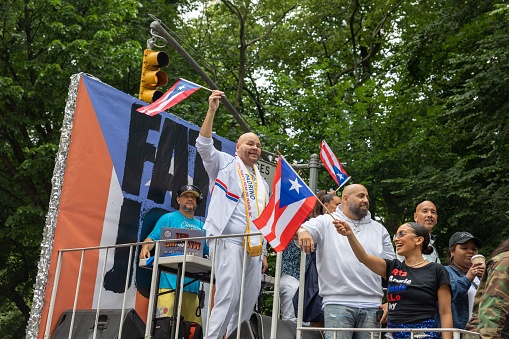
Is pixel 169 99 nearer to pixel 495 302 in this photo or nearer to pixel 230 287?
pixel 230 287

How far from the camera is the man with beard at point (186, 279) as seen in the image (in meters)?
7.19

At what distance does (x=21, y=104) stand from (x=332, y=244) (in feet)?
37.9

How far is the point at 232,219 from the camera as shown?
6461mm

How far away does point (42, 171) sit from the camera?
15.3m

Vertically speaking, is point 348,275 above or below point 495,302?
above

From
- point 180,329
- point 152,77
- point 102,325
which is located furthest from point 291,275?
point 152,77

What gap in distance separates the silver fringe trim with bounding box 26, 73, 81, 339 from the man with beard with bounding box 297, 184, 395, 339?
2.80m

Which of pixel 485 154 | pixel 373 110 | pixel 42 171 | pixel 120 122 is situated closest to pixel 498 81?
pixel 485 154

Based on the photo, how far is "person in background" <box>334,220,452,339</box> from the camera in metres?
5.15

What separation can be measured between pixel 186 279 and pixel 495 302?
4.09 metres

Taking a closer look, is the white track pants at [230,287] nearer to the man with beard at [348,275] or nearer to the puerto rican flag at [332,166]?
the man with beard at [348,275]

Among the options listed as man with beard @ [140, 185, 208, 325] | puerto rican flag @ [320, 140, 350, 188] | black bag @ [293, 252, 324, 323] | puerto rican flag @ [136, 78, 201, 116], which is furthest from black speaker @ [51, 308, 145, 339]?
puerto rican flag @ [320, 140, 350, 188]

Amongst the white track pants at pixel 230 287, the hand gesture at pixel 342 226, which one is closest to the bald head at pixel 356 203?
the white track pants at pixel 230 287

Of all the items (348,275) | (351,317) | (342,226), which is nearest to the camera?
(342,226)
